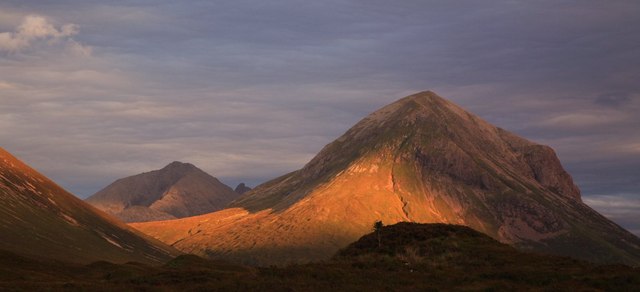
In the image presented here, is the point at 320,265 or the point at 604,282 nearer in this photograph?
the point at 604,282

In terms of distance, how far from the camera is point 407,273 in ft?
240

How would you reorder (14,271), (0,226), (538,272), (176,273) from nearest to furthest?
1. (538,272)
2. (176,273)
3. (14,271)
4. (0,226)

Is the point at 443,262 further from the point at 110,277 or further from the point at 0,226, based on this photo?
the point at 0,226

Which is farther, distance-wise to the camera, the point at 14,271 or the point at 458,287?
the point at 14,271

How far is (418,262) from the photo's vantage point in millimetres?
82250

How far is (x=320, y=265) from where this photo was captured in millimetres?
80188

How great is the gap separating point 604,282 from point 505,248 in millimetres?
29391

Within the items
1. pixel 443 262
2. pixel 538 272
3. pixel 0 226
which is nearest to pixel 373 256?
pixel 443 262

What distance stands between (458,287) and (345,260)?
27681 mm

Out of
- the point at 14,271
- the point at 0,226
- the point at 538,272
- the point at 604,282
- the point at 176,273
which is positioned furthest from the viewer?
the point at 0,226

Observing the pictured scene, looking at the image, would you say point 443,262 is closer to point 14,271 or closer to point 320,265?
point 320,265

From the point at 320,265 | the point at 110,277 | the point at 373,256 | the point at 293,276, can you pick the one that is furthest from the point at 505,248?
the point at 110,277

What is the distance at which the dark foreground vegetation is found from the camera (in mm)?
63188

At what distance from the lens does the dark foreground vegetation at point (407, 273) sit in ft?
207
